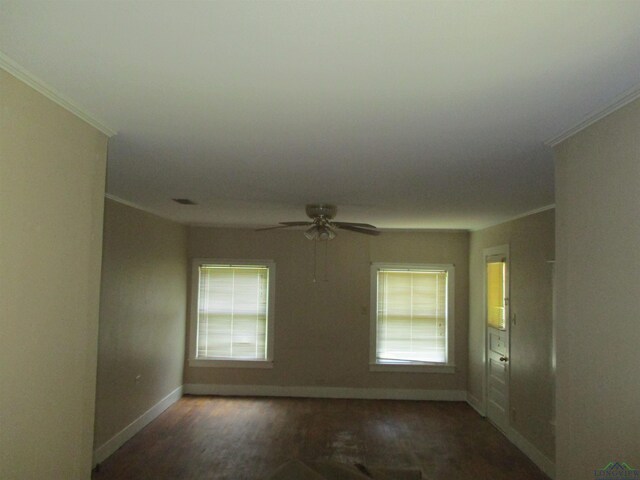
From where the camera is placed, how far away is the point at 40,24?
158cm

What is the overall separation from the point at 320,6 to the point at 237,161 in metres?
2.01

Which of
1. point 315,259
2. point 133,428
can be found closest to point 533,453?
point 315,259

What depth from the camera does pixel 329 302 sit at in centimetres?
778

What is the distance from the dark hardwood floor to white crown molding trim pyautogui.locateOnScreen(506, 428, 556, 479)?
62 mm

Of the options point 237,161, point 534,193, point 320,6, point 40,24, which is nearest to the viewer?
point 320,6

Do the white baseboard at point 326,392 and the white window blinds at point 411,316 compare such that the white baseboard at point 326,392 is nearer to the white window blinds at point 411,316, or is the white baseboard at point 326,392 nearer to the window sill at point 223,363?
the window sill at point 223,363

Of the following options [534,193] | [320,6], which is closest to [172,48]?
Result: [320,6]

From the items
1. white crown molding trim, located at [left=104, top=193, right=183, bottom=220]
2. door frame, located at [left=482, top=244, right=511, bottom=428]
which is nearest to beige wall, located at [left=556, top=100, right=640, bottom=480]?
door frame, located at [left=482, top=244, right=511, bottom=428]

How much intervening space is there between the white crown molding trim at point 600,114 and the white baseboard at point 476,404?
196 inches

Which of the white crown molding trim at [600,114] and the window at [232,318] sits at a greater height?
the white crown molding trim at [600,114]

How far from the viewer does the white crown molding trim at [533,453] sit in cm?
477

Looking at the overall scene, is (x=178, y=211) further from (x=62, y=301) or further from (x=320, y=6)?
(x=320, y=6)

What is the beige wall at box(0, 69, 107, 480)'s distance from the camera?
1902mm

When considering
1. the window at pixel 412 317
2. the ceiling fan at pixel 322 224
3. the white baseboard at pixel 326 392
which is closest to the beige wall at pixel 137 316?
the white baseboard at pixel 326 392
